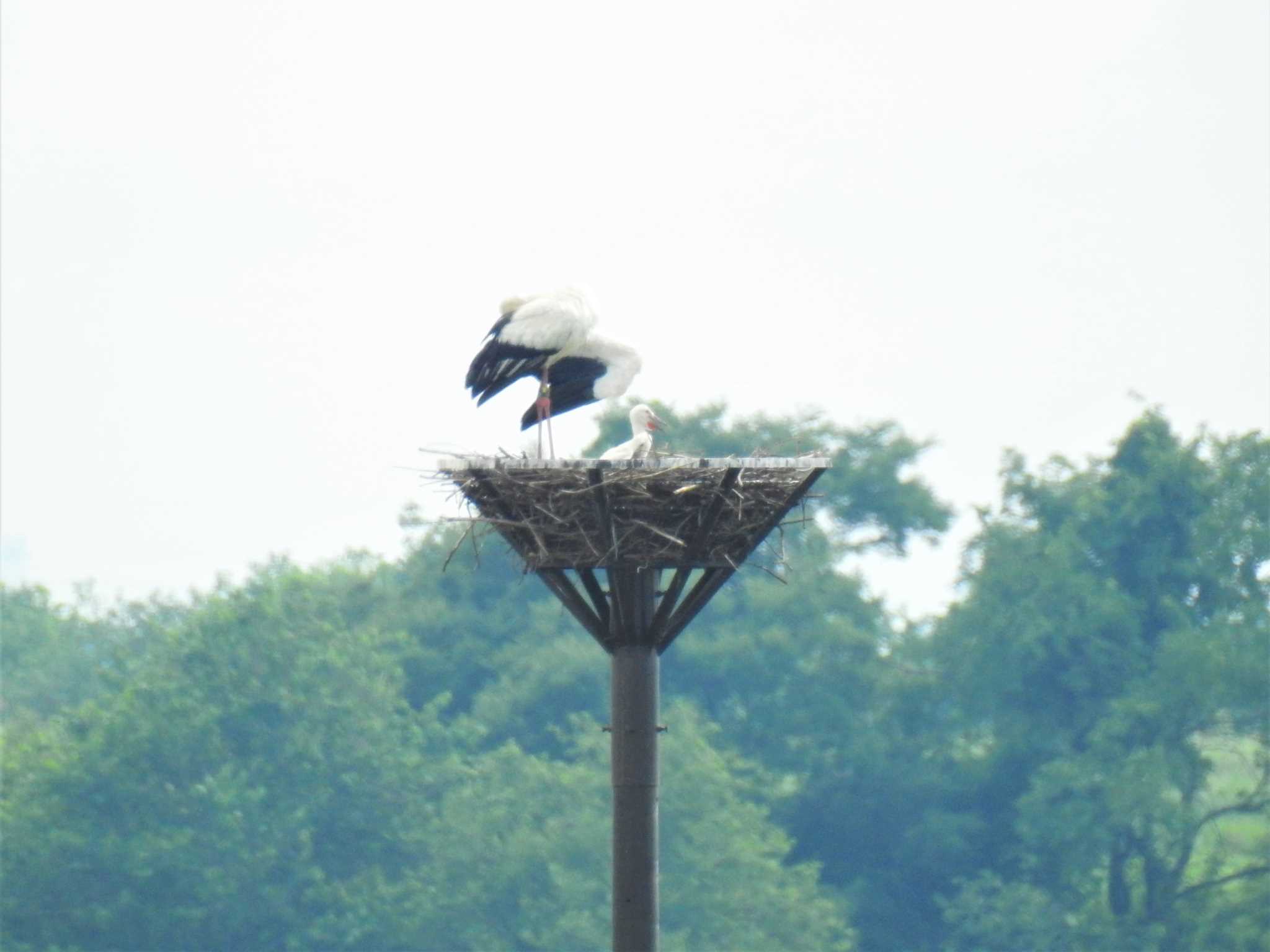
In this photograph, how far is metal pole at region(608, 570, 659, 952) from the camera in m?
10.1

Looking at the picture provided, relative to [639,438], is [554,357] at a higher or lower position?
higher

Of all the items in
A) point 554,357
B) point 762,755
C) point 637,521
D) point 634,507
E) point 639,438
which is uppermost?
point 762,755

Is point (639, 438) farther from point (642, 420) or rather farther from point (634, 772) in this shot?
point (634, 772)

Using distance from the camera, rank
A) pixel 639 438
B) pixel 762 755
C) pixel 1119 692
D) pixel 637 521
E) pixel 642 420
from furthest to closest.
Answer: pixel 762 755 < pixel 1119 692 < pixel 642 420 < pixel 639 438 < pixel 637 521

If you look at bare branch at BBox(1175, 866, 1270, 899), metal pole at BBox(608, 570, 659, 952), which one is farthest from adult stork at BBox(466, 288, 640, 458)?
bare branch at BBox(1175, 866, 1270, 899)

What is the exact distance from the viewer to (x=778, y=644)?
4953 centimetres

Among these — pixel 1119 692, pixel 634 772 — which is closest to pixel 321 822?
pixel 1119 692

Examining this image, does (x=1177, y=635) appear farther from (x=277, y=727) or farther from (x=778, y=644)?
(x=277, y=727)

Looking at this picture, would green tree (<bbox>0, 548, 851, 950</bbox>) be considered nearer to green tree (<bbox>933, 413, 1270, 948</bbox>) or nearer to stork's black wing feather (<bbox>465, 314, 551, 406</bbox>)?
green tree (<bbox>933, 413, 1270, 948</bbox>)

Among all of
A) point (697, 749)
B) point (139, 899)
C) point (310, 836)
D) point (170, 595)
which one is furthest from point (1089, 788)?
point (170, 595)

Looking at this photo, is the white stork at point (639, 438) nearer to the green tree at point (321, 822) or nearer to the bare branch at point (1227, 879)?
the green tree at point (321, 822)

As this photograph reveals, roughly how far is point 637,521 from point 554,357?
365 cm

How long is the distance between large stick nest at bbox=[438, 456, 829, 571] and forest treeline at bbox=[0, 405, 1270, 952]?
101 feet

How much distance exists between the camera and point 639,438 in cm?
1259
